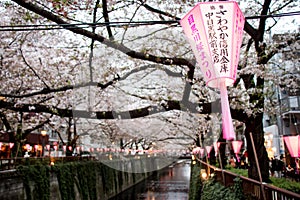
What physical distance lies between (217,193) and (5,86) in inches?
425

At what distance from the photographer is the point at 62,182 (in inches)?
635

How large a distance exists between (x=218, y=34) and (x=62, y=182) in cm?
1334

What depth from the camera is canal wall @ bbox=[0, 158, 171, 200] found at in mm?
12164

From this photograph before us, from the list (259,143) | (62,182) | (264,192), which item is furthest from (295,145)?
(62,182)

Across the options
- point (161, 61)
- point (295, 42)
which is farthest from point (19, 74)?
point (295, 42)

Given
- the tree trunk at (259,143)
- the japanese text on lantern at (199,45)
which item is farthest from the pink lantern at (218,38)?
the tree trunk at (259,143)

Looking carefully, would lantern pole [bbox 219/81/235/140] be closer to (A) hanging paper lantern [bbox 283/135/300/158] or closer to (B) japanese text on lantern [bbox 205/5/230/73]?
(B) japanese text on lantern [bbox 205/5/230/73]

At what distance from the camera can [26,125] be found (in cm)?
2370

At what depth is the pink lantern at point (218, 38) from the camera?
196 inches

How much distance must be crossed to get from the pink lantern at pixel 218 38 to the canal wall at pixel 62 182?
9345mm

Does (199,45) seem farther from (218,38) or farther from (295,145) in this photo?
(295,145)

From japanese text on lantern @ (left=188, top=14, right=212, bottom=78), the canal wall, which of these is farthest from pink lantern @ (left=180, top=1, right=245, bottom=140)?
the canal wall

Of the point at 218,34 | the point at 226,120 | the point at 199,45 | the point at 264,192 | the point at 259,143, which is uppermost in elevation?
the point at 218,34

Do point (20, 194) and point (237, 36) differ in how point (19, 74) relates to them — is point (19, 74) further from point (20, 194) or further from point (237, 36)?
point (237, 36)
